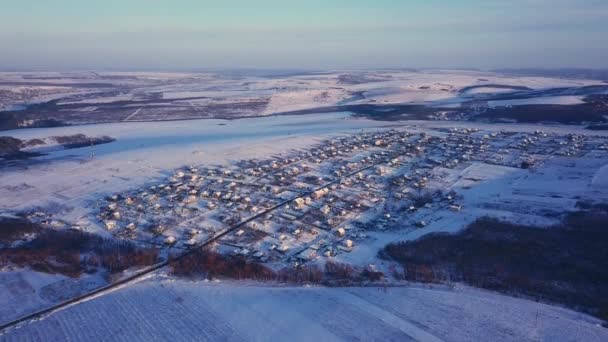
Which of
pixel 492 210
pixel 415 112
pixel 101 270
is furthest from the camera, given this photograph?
pixel 415 112

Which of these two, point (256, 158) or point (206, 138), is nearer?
point (256, 158)

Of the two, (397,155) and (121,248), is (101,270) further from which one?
(397,155)

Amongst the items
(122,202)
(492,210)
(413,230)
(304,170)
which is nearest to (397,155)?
(304,170)

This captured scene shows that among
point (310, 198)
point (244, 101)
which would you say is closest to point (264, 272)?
point (310, 198)

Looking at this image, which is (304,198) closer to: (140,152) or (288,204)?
(288,204)

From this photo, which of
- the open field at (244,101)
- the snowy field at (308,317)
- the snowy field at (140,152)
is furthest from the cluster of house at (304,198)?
the open field at (244,101)

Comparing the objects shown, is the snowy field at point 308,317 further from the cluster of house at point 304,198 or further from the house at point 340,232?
the house at point 340,232

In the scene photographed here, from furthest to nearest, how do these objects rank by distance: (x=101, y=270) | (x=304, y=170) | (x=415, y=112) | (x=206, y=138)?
(x=415, y=112) < (x=206, y=138) < (x=304, y=170) < (x=101, y=270)
